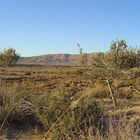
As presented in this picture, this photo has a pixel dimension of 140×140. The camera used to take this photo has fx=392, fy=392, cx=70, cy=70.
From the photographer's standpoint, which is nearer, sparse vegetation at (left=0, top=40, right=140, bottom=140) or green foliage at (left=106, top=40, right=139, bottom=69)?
sparse vegetation at (left=0, top=40, right=140, bottom=140)

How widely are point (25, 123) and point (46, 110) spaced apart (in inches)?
51.8

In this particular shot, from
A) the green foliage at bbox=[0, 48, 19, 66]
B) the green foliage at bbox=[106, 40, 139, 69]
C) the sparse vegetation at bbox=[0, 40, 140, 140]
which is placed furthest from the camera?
the green foliage at bbox=[0, 48, 19, 66]

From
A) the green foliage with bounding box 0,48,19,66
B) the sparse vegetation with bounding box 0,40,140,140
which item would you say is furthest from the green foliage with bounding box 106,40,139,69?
the green foliage with bounding box 0,48,19,66

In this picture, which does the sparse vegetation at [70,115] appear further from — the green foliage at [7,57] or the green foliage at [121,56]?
the green foliage at [7,57]

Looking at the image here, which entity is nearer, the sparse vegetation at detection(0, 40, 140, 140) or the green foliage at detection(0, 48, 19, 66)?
the sparse vegetation at detection(0, 40, 140, 140)

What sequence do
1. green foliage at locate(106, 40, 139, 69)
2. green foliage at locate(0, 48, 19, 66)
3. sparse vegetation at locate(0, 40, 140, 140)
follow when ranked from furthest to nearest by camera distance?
green foliage at locate(0, 48, 19, 66)
green foliage at locate(106, 40, 139, 69)
sparse vegetation at locate(0, 40, 140, 140)

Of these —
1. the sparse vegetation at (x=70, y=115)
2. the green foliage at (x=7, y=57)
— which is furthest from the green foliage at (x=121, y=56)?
the green foliage at (x=7, y=57)

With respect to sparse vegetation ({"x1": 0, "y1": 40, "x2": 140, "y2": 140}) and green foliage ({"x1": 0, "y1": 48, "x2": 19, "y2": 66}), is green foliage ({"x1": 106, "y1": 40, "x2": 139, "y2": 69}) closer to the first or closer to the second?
sparse vegetation ({"x1": 0, "y1": 40, "x2": 140, "y2": 140})

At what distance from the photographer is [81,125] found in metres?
9.75

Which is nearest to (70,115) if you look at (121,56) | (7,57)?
(121,56)

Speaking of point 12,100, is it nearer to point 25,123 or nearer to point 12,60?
point 25,123

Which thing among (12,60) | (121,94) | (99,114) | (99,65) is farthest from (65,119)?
(12,60)

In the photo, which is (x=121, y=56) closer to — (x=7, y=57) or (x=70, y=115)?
(x=70, y=115)

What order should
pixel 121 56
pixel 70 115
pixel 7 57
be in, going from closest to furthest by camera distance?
pixel 70 115 → pixel 121 56 → pixel 7 57
